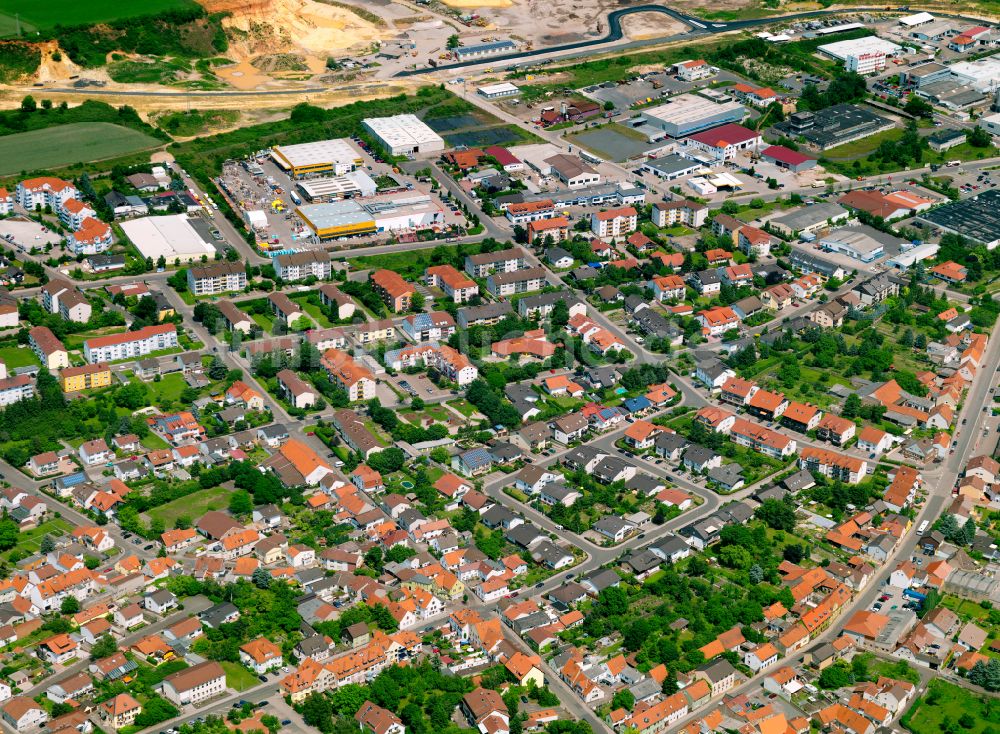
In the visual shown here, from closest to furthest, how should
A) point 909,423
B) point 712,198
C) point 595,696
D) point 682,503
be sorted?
point 595,696, point 682,503, point 909,423, point 712,198

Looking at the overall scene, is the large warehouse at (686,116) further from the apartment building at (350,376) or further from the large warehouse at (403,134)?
the apartment building at (350,376)

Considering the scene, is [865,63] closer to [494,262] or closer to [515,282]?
[494,262]

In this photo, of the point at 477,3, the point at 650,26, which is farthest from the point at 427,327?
the point at 477,3

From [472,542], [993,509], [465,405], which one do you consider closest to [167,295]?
[465,405]

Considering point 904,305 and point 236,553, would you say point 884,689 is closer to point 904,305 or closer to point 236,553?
point 236,553

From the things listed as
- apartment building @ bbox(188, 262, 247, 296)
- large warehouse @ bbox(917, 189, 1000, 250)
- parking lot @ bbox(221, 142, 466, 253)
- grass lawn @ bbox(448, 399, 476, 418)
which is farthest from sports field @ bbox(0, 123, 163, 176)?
large warehouse @ bbox(917, 189, 1000, 250)

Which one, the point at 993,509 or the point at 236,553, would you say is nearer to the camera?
the point at 236,553

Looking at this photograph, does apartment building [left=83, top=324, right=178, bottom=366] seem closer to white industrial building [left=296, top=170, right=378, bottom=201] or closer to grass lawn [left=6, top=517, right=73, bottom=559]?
grass lawn [left=6, top=517, right=73, bottom=559]

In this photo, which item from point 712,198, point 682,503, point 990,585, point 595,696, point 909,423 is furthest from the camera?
point 712,198
